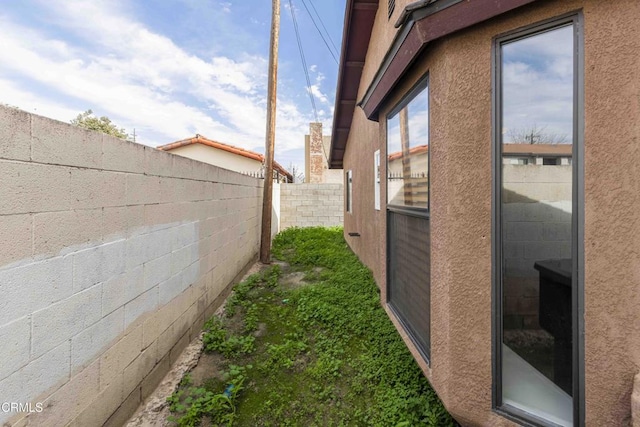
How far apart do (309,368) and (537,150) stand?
2876 millimetres

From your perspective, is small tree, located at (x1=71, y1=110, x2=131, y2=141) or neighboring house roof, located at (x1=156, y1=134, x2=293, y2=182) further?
small tree, located at (x1=71, y1=110, x2=131, y2=141)

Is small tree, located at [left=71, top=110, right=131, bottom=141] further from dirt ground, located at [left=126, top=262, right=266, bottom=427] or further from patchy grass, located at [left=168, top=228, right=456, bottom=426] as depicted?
dirt ground, located at [left=126, top=262, right=266, bottom=427]

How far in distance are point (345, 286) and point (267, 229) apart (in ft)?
10.7

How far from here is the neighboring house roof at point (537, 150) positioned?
1.67 meters

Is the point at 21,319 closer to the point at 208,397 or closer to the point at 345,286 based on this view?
the point at 208,397

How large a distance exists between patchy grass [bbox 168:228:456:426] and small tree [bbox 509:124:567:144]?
7.16 ft

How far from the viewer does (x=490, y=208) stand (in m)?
1.84

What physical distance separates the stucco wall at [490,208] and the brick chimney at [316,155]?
635 inches

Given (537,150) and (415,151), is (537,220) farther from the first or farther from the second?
(415,151)

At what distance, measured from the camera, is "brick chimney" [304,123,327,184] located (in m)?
18.8

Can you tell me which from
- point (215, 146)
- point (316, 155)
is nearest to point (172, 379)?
point (215, 146)

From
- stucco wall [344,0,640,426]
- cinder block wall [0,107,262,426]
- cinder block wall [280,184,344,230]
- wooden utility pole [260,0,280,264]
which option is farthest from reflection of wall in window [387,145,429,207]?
cinder block wall [280,184,344,230]

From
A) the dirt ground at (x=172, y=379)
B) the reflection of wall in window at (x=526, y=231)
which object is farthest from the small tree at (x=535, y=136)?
the dirt ground at (x=172, y=379)

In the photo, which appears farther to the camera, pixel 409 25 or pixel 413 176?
pixel 413 176
